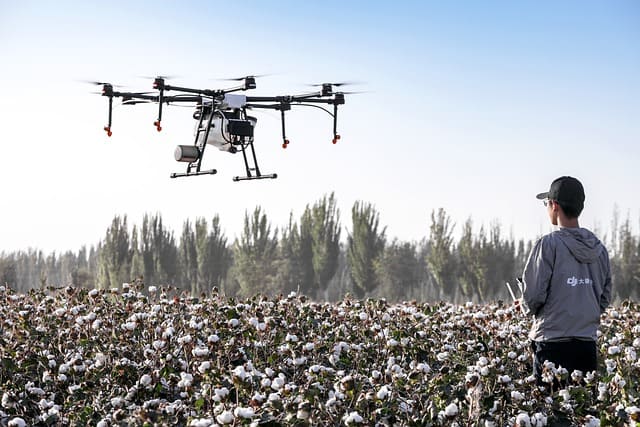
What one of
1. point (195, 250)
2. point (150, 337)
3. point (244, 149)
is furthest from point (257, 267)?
point (150, 337)

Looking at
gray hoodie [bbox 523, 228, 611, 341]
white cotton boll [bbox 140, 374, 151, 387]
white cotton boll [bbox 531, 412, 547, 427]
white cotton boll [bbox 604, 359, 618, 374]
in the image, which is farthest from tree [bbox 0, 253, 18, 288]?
white cotton boll [bbox 531, 412, 547, 427]

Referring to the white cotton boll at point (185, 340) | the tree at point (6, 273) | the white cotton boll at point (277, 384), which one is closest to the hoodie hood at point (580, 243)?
the white cotton boll at point (277, 384)

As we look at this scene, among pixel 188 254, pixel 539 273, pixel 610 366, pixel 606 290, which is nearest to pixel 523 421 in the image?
pixel 539 273

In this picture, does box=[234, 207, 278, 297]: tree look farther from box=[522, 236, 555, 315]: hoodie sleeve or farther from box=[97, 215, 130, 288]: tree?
box=[522, 236, 555, 315]: hoodie sleeve

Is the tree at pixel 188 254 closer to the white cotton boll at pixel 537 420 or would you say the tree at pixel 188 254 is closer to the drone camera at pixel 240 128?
the drone camera at pixel 240 128

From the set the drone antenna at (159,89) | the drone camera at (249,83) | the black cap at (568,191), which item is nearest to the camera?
the black cap at (568,191)

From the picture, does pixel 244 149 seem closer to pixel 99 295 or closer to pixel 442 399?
pixel 99 295

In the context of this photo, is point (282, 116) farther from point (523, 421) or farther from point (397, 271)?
point (397, 271)
